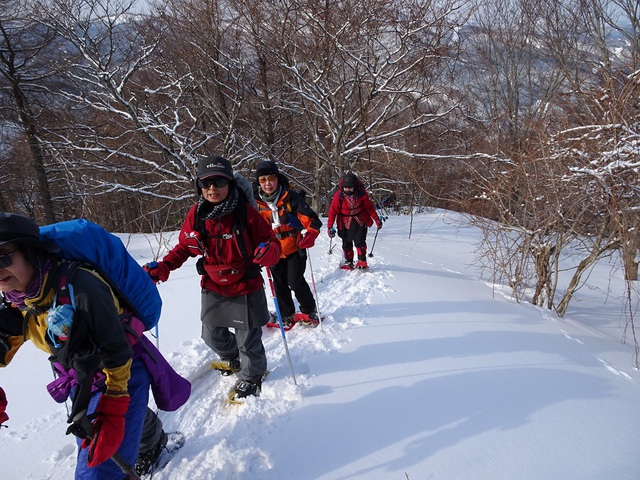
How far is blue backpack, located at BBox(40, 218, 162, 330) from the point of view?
56.0 inches

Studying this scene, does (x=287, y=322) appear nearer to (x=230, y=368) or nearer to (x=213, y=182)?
(x=230, y=368)

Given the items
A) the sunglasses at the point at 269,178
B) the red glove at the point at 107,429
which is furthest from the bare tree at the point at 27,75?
the red glove at the point at 107,429

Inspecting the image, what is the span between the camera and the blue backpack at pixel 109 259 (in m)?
1.42

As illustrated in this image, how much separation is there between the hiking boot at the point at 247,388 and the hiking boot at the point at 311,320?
1.13m

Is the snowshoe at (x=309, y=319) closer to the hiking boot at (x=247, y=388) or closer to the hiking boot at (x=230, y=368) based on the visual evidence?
the hiking boot at (x=230, y=368)

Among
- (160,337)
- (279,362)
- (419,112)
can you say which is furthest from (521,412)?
(419,112)

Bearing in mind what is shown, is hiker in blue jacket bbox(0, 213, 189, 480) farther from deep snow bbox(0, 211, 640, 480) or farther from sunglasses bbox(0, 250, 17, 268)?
deep snow bbox(0, 211, 640, 480)

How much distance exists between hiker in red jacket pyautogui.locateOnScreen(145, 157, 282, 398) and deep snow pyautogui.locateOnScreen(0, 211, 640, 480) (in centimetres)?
46

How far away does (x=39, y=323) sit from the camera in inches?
57.0

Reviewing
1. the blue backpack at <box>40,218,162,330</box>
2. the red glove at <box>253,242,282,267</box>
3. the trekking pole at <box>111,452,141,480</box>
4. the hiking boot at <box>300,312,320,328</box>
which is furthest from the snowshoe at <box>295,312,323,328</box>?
the trekking pole at <box>111,452,141,480</box>

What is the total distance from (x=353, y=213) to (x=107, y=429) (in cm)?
452

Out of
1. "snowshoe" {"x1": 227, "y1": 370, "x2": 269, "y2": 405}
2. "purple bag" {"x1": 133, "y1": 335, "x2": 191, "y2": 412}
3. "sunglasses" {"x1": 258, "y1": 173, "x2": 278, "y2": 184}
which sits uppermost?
"sunglasses" {"x1": 258, "y1": 173, "x2": 278, "y2": 184}

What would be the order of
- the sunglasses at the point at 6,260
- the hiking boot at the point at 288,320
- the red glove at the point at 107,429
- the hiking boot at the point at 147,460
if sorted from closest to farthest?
the sunglasses at the point at 6,260 → the red glove at the point at 107,429 → the hiking boot at the point at 147,460 → the hiking boot at the point at 288,320

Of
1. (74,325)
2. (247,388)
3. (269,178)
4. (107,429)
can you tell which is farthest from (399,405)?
(269,178)
